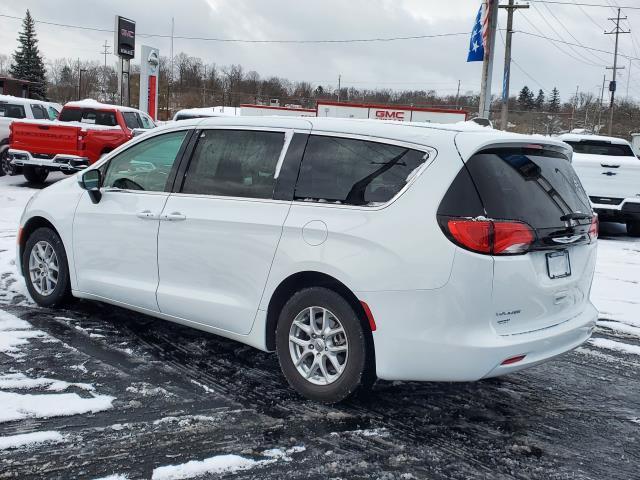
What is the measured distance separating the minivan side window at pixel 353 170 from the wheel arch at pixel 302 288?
479 mm

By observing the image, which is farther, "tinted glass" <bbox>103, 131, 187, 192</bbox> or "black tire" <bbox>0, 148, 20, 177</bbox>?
"black tire" <bbox>0, 148, 20, 177</bbox>

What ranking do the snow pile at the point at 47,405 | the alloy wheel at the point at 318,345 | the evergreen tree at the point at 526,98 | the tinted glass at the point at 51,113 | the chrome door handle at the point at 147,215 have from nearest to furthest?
the snow pile at the point at 47,405 < the alloy wheel at the point at 318,345 < the chrome door handle at the point at 147,215 < the tinted glass at the point at 51,113 < the evergreen tree at the point at 526,98

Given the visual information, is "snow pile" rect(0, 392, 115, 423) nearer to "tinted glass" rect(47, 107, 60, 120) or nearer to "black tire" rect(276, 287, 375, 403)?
"black tire" rect(276, 287, 375, 403)

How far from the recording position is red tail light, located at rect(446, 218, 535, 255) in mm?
3391

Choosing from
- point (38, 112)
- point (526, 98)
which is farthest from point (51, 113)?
point (526, 98)

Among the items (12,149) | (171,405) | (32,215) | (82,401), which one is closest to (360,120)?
(171,405)

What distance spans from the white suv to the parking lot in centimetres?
35

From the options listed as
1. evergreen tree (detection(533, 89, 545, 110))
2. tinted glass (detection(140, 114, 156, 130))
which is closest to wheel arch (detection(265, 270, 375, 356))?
tinted glass (detection(140, 114, 156, 130))

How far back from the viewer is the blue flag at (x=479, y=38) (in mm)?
19203

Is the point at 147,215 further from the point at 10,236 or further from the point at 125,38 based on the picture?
the point at 125,38

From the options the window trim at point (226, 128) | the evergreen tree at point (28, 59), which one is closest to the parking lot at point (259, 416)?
the window trim at point (226, 128)

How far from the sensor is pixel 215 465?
3174mm

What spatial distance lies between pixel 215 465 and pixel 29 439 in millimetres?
1035

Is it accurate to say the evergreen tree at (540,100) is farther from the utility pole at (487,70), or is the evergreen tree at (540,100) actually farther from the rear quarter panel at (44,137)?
the rear quarter panel at (44,137)
